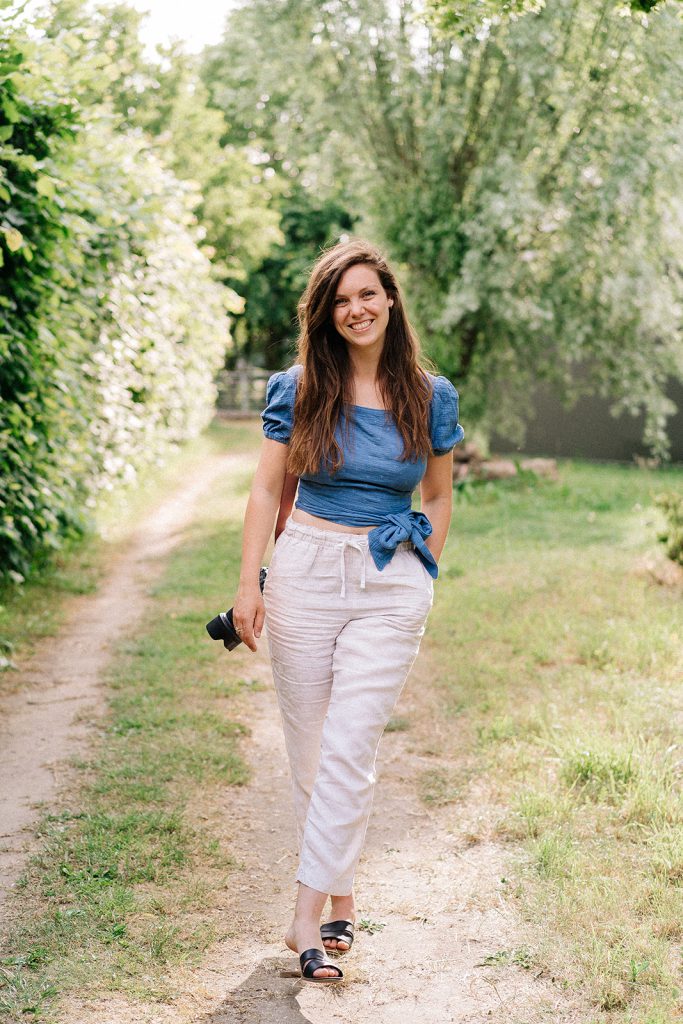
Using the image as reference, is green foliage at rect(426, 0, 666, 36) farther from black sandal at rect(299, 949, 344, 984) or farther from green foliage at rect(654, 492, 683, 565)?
green foliage at rect(654, 492, 683, 565)

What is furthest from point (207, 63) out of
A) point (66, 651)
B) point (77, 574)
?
point (66, 651)

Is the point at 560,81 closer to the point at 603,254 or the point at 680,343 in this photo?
the point at 603,254

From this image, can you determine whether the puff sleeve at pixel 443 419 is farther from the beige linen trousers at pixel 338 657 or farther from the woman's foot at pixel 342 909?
the woman's foot at pixel 342 909

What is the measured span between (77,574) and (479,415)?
771 centimetres

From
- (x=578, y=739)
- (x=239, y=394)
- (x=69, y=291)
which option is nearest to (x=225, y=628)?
(x=578, y=739)

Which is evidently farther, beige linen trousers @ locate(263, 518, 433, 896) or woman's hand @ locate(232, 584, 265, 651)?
woman's hand @ locate(232, 584, 265, 651)

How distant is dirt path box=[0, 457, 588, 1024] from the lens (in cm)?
306

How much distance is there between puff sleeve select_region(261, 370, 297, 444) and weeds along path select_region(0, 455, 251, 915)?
1.88 meters

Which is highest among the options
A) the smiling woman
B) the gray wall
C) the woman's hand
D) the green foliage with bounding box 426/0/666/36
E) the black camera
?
the green foliage with bounding box 426/0/666/36

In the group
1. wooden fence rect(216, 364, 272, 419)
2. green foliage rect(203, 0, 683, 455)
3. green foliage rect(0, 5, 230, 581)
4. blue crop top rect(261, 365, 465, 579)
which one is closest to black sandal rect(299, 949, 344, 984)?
blue crop top rect(261, 365, 465, 579)

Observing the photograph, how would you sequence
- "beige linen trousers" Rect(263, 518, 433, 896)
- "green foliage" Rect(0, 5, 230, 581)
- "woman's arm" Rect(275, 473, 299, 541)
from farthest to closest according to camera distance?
"green foliage" Rect(0, 5, 230, 581) < "woman's arm" Rect(275, 473, 299, 541) < "beige linen trousers" Rect(263, 518, 433, 896)

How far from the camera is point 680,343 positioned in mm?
14133

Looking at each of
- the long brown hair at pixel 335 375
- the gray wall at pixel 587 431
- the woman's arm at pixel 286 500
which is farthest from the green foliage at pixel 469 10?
the gray wall at pixel 587 431

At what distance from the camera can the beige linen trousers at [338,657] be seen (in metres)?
3.17
